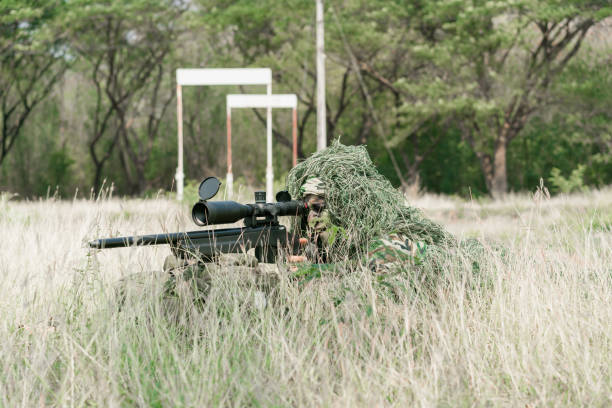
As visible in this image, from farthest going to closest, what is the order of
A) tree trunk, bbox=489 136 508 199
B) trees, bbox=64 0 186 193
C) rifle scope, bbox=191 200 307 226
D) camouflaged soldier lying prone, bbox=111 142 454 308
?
trees, bbox=64 0 186 193 < tree trunk, bbox=489 136 508 199 < camouflaged soldier lying prone, bbox=111 142 454 308 < rifle scope, bbox=191 200 307 226

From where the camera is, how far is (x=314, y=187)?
3.58m

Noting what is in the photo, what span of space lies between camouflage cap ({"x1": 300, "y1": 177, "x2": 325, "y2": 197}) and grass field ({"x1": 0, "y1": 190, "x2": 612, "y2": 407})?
1.70 feet

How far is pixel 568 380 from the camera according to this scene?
8.61ft

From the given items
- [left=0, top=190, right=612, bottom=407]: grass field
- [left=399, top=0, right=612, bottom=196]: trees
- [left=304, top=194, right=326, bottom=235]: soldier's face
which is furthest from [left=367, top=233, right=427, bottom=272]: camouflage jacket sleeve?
[left=399, top=0, right=612, bottom=196]: trees

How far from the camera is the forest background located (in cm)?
1794

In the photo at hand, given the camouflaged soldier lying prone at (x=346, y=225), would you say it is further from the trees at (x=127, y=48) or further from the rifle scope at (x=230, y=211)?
the trees at (x=127, y=48)

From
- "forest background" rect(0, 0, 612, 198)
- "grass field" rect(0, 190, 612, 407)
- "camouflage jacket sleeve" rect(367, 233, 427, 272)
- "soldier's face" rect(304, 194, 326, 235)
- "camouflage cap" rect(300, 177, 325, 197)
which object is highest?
"forest background" rect(0, 0, 612, 198)

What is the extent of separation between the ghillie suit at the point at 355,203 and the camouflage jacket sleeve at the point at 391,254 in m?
0.02

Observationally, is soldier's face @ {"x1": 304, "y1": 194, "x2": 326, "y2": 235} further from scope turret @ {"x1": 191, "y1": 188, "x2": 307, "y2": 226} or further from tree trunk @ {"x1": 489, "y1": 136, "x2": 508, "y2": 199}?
tree trunk @ {"x1": 489, "y1": 136, "x2": 508, "y2": 199}

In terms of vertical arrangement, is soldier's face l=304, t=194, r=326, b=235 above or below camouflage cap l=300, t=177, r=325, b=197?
below

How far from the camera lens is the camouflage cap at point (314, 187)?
3.58m

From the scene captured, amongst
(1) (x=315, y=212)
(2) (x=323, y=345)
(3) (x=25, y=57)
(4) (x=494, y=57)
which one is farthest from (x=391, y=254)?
(3) (x=25, y=57)

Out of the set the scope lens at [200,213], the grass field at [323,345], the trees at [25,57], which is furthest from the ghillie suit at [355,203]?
the trees at [25,57]

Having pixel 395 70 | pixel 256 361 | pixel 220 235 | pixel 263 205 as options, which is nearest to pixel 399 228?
pixel 263 205
